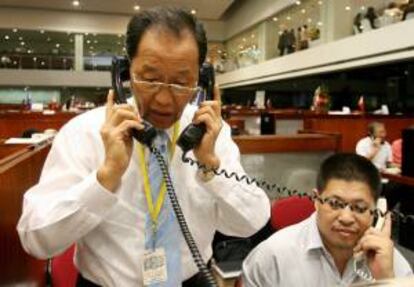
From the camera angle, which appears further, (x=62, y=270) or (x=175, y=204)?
(x=62, y=270)

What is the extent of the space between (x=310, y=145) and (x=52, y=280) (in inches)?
96.0

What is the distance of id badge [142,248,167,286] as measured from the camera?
3.36 ft

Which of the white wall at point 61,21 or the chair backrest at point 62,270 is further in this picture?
the white wall at point 61,21

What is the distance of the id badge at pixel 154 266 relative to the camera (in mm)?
1025

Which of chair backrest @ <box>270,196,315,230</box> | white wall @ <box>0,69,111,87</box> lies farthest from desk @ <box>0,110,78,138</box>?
white wall @ <box>0,69,111,87</box>

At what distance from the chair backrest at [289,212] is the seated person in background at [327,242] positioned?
2.13ft

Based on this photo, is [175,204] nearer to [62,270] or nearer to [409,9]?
[62,270]

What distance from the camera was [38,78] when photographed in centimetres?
1672

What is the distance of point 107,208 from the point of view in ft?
3.13

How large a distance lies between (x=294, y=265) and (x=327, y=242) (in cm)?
13

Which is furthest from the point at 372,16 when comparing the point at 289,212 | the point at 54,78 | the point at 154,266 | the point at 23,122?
the point at 54,78

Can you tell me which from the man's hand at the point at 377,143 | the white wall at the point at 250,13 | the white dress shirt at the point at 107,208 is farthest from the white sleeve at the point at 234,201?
the white wall at the point at 250,13

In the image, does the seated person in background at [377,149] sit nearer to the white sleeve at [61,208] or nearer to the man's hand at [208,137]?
the man's hand at [208,137]

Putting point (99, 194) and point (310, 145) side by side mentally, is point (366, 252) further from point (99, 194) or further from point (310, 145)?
point (310, 145)
